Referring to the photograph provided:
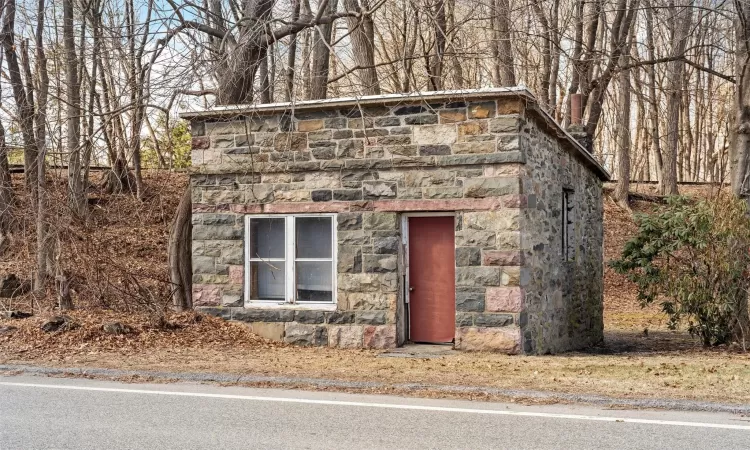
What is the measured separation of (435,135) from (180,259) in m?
6.02

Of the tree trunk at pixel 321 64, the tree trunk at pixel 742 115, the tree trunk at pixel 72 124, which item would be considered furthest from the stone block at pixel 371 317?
the tree trunk at pixel 321 64

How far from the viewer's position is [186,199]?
51.0ft

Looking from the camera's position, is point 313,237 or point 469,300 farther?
point 313,237

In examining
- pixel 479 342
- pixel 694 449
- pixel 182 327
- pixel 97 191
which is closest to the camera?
pixel 694 449

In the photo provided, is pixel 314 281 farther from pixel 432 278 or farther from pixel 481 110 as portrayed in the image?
pixel 481 110

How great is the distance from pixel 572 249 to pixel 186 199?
24.9 ft

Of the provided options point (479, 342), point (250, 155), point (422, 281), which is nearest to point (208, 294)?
point (250, 155)

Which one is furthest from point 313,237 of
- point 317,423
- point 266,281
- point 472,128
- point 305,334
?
point 317,423

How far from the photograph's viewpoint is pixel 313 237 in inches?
511

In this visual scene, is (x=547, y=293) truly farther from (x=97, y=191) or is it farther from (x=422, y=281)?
(x=97, y=191)

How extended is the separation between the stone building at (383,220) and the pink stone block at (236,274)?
→ 23mm

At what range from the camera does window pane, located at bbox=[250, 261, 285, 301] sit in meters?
13.1

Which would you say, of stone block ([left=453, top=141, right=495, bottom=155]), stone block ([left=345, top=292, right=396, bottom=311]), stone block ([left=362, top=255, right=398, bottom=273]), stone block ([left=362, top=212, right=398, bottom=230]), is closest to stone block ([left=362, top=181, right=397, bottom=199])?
stone block ([left=362, top=212, right=398, bottom=230])

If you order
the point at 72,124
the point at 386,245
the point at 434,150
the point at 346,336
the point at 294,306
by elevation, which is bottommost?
the point at 346,336
